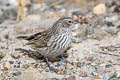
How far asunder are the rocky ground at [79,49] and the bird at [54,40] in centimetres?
34

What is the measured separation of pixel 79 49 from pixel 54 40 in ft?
3.37

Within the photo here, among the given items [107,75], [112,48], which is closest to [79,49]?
[112,48]

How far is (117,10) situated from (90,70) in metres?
3.31

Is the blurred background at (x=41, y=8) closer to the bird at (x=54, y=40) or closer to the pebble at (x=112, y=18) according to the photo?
the pebble at (x=112, y=18)

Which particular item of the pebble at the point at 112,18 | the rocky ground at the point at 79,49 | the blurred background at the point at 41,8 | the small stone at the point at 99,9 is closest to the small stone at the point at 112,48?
the rocky ground at the point at 79,49

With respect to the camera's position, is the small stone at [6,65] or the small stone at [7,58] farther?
the small stone at [7,58]

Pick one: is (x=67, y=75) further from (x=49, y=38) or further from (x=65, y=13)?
(x=65, y=13)

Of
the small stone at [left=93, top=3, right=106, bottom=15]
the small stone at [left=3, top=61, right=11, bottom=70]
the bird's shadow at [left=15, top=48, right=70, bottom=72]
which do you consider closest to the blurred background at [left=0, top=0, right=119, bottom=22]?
the small stone at [left=93, top=3, right=106, bottom=15]

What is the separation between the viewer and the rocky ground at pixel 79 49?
7242 millimetres

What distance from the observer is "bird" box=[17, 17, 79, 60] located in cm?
736

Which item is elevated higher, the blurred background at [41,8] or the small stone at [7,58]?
the blurred background at [41,8]

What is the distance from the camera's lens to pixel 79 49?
8258 mm

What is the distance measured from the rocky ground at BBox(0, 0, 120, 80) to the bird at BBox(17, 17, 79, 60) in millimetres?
342

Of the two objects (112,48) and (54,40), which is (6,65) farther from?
(112,48)
